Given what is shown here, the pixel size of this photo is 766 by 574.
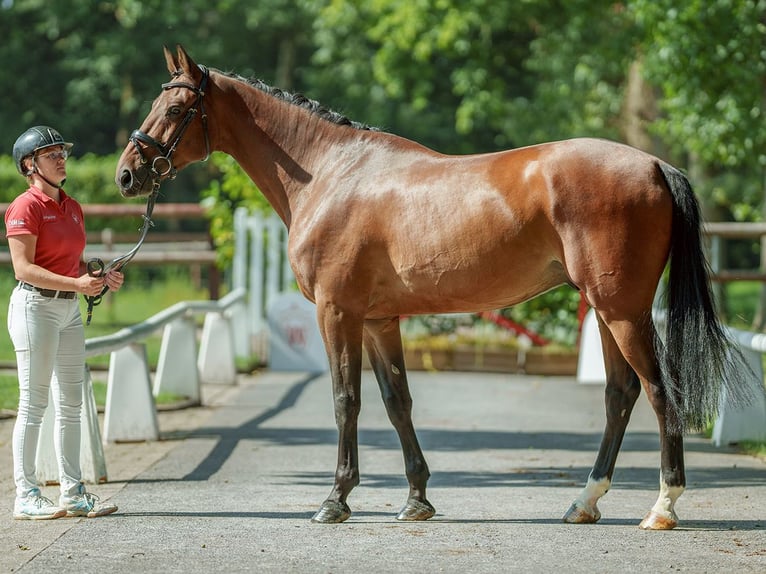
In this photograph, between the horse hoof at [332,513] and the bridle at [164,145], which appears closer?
the horse hoof at [332,513]

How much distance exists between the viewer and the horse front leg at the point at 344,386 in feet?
20.6

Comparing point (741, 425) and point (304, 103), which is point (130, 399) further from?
point (741, 425)

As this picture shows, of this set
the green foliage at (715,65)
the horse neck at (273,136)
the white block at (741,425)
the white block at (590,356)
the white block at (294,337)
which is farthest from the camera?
the white block at (294,337)

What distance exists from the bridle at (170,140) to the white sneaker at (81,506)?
174cm

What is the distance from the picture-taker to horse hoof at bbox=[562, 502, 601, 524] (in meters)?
6.16

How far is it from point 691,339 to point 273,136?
2.58m

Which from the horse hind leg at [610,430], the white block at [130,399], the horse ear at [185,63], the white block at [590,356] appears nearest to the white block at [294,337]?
the white block at [590,356]

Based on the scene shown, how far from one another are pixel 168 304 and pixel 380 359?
15.1 meters

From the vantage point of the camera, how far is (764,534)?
5887mm

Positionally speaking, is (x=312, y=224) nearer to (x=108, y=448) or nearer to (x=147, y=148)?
(x=147, y=148)

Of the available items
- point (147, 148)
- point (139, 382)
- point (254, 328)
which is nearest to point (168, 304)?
point (254, 328)

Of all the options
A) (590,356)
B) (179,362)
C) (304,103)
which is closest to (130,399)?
(179,362)

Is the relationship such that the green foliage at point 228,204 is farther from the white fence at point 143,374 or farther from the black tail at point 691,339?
the black tail at point 691,339

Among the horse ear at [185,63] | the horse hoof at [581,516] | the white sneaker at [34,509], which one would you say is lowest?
the white sneaker at [34,509]
